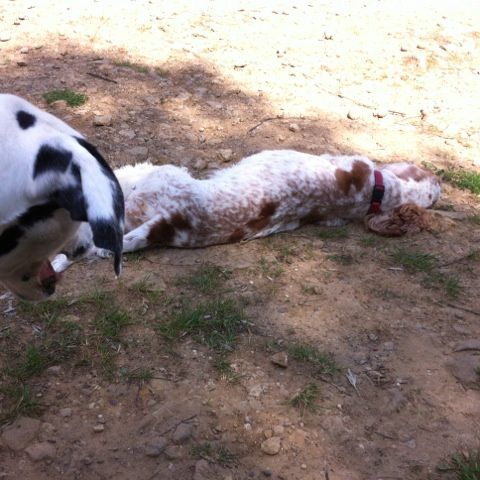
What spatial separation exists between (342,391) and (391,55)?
5311 mm

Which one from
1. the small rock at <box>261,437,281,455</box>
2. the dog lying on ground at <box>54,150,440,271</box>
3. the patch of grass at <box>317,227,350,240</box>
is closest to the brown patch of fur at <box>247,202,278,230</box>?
the dog lying on ground at <box>54,150,440,271</box>

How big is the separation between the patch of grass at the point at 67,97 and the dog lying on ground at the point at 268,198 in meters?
1.31

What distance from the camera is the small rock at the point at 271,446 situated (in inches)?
128

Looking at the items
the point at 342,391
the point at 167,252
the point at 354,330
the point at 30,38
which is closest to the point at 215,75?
the point at 30,38

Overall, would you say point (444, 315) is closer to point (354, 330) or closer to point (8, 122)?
point (354, 330)

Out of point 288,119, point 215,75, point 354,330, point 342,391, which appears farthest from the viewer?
point 215,75

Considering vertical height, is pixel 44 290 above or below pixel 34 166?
below

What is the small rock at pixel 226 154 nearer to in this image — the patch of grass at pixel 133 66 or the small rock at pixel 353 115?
the small rock at pixel 353 115

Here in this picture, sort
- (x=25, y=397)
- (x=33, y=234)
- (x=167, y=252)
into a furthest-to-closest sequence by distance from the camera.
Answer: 1. (x=167, y=252)
2. (x=25, y=397)
3. (x=33, y=234)

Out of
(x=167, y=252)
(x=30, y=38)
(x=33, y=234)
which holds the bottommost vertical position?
(x=167, y=252)

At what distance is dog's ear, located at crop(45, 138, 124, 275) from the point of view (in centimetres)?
195

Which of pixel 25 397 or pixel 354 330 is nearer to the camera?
pixel 25 397

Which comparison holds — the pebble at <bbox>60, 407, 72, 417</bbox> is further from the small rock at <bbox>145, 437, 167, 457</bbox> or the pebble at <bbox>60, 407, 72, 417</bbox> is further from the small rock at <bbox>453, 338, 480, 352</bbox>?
the small rock at <bbox>453, 338, 480, 352</bbox>

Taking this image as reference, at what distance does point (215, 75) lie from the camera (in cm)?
714
